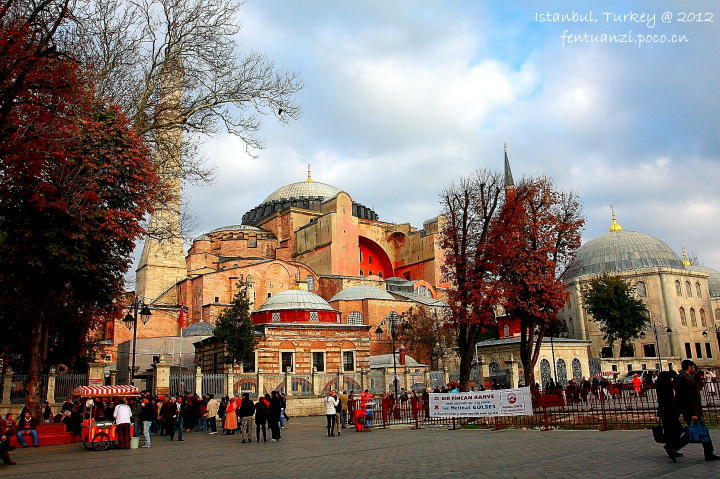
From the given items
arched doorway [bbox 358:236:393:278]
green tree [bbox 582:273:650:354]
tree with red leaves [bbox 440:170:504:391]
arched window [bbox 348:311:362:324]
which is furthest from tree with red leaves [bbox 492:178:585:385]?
arched doorway [bbox 358:236:393:278]

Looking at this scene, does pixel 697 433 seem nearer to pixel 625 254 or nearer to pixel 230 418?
pixel 230 418

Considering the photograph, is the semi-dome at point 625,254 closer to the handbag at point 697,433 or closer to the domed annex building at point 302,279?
the domed annex building at point 302,279

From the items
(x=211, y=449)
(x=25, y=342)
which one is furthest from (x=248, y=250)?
(x=211, y=449)

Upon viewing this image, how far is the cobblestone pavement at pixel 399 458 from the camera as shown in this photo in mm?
7464

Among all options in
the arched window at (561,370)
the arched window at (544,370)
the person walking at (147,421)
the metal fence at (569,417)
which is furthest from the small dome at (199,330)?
the person walking at (147,421)

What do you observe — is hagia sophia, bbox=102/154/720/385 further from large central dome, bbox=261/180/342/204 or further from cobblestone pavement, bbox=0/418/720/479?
cobblestone pavement, bbox=0/418/720/479

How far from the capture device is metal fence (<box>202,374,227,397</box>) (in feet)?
80.8

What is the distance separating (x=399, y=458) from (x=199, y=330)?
113 feet

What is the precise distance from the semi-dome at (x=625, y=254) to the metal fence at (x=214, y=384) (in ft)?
Result: 126

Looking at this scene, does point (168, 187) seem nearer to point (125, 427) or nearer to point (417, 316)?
point (125, 427)

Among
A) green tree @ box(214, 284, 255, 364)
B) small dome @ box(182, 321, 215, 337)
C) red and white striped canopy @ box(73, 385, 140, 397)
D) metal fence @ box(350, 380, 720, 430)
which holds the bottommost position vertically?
metal fence @ box(350, 380, 720, 430)

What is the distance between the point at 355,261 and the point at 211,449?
1619 inches

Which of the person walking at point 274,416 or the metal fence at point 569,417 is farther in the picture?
the person walking at point 274,416

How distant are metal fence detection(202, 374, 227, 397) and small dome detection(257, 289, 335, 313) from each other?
909 centimetres
